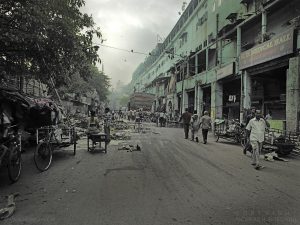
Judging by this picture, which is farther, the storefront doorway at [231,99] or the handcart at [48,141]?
the storefront doorway at [231,99]

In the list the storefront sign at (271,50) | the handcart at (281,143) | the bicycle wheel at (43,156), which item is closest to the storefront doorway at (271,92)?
the storefront sign at (271,50)

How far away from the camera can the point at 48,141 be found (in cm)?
1099

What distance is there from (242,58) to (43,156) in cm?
1949

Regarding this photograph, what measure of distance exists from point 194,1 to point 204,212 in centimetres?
4515

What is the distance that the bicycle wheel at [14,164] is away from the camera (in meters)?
8.02

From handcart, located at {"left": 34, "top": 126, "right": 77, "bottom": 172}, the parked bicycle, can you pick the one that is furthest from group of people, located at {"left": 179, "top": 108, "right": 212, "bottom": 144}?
the parked bicycle

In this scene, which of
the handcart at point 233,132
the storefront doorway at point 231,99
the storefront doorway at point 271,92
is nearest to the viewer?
the handcart at point 233,132

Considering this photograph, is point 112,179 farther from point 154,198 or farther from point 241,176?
point 241,176

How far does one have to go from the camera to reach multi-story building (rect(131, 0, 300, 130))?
65.7ft

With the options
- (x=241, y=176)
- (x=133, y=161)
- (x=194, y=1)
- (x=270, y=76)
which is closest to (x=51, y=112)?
(x=133, y=161)

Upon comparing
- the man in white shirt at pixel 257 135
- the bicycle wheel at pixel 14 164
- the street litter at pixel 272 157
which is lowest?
the street litter at pixel 272 157

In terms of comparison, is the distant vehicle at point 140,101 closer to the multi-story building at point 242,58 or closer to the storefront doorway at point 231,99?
the multi-story building at point 242,58

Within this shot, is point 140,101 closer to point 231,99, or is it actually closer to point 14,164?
point 231,99

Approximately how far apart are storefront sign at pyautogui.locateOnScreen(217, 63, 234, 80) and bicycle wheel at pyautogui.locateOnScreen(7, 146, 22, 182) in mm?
23340
